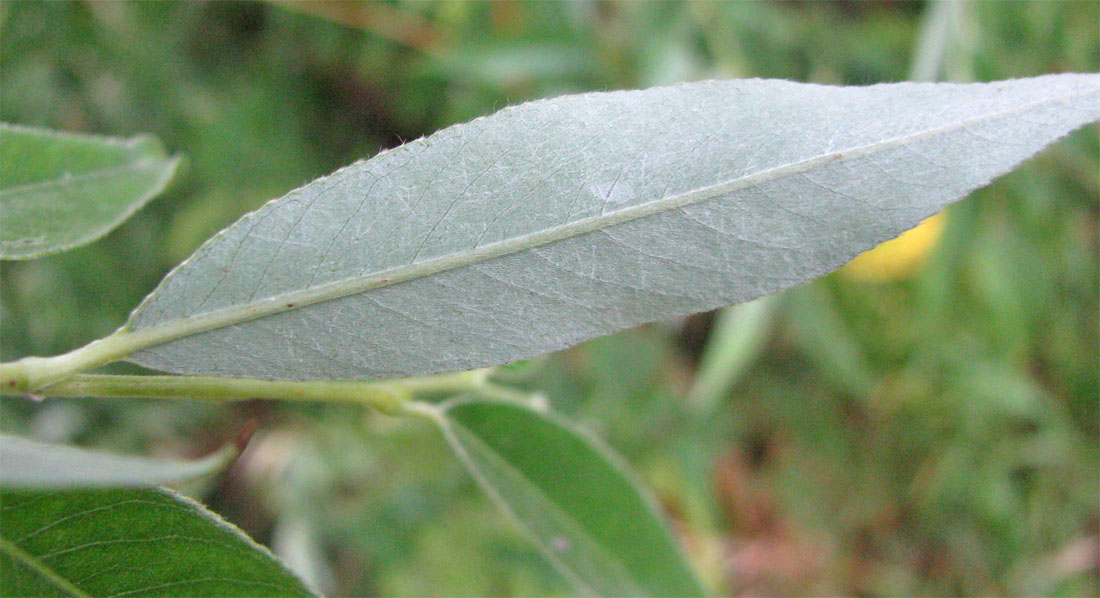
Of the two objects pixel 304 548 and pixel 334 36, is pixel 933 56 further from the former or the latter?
pixel 304 548

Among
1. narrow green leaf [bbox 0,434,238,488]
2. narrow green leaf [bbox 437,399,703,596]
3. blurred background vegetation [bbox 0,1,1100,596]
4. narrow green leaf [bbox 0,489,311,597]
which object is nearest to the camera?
narrow green leaf [bbox 0,434,238,488]

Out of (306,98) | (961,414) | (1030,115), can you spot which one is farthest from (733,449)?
(1030,115)

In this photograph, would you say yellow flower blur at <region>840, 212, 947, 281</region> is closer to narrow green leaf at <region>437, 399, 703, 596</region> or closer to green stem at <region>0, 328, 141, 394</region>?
narrow green leaf at <region>437, 399, 703, 596</region>

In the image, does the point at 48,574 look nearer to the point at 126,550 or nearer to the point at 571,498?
the point at 126,550

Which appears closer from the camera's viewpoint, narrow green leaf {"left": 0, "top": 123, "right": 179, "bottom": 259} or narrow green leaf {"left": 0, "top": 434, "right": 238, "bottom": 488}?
narrow green leaf {"left": 0, "top": 434, "right": 238, "bottom": 488}

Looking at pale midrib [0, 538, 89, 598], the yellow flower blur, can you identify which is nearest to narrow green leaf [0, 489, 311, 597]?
pale midrib [0, 538, 89, 598]

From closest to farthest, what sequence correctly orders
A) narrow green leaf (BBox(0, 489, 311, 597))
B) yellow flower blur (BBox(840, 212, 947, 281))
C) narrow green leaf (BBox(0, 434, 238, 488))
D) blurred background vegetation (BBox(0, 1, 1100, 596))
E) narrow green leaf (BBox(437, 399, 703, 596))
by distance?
narrow green leaf (BBox(0, 434, 238, 488))
narrow green leaf (BBox(0, 489, 311, 597))
narrow green leaf (BBox(437, 399, 703, 596))
blurred background vegetation (BBox(0, 1, 1100, 596))
yellow flower blur (BBox(840, 212, 947, 281))

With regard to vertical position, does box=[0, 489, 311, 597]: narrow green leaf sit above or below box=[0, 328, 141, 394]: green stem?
below
